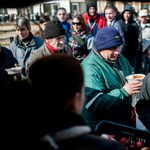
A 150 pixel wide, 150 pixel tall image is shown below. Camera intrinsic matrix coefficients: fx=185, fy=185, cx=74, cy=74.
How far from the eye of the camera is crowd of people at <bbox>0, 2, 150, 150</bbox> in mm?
767

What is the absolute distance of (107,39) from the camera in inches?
81.4

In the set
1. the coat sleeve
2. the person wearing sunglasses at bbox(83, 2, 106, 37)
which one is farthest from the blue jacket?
the person wearing sunglasses at bbox(83, 2, 106, 37)

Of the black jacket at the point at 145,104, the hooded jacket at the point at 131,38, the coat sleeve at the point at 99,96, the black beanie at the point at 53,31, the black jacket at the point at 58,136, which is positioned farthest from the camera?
the hooded jacket at the point at 131,38

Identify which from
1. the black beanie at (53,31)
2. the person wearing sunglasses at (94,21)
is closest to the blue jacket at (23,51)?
the black beanie at (53,31)

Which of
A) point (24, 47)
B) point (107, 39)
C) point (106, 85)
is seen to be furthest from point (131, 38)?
point (106, 85)

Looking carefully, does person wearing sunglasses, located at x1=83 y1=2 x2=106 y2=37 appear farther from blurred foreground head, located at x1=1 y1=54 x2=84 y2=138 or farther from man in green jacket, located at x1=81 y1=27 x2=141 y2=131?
blurred foreground head, located at x1=1 y1=54 x2=84 y2=138

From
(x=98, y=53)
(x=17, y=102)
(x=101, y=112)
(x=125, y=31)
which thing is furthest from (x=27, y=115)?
(x=125, y=31)

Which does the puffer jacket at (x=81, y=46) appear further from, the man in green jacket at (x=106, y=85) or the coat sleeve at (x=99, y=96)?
the coat sleeve at (x=99, y=96)

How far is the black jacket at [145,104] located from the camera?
1766 millimetres

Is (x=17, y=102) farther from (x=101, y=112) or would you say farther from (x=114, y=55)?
(x=114, y=55)

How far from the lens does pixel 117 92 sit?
1950 mm

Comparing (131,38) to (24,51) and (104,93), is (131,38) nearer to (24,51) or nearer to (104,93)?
(24,51)

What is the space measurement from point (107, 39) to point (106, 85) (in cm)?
51

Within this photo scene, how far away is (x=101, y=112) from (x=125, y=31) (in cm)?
350
